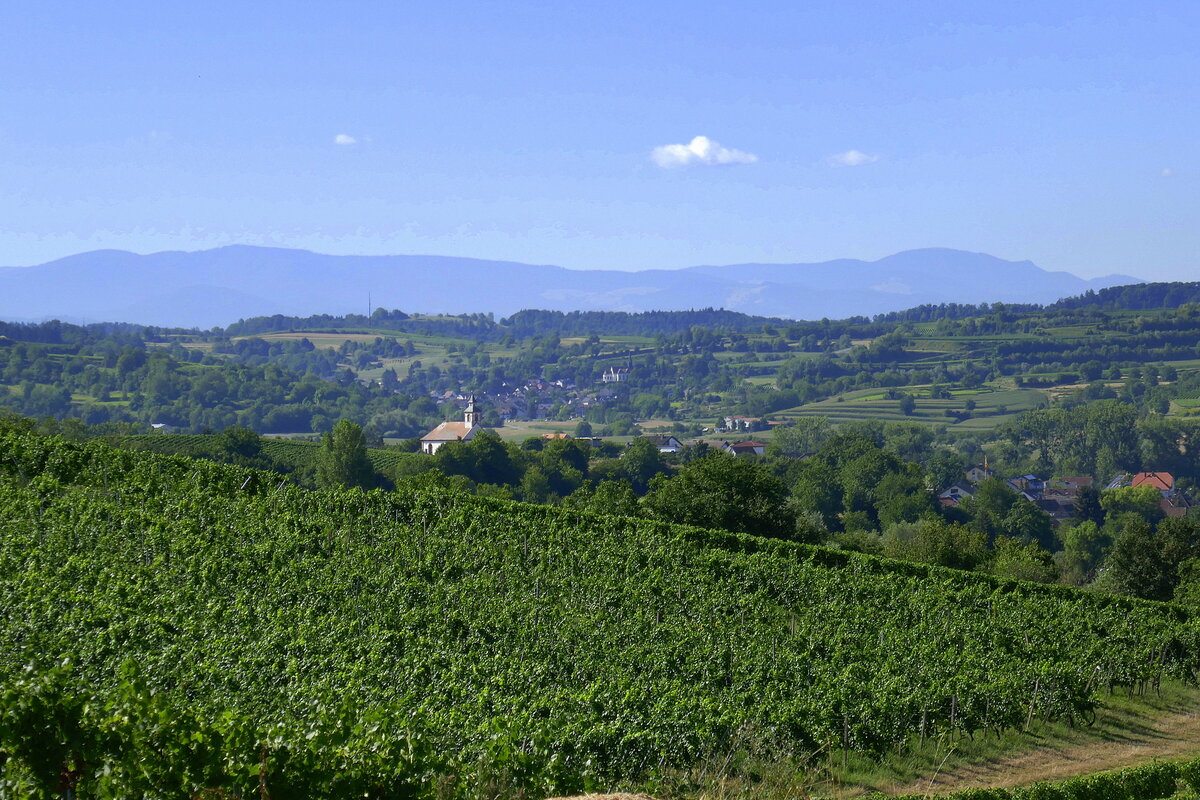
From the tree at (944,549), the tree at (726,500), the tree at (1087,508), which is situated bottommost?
the tree at (1087,508)

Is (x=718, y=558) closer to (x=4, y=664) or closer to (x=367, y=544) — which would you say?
(x=367, y=544)

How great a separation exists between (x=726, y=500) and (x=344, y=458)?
3840 centimetres

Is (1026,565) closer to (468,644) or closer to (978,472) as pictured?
(468,644)

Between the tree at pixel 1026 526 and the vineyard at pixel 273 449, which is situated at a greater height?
the vineyard at pixel 273 449

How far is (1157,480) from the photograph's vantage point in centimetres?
13462

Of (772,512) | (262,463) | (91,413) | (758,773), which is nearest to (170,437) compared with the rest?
(262,463)

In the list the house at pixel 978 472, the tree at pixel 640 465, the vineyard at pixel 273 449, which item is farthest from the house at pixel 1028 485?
the vineyard at pixel 273 449

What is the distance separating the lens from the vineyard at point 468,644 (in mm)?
10219

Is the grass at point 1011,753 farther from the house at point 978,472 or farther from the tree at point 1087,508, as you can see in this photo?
the house at point 978,472

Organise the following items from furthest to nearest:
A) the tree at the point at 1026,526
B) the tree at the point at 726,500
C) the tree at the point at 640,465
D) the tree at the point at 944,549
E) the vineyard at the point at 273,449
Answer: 1. the tree at the point at 640,465
2. the tree at the point at 1026,526
3. the vineyard at the point at 273,449
4. the tree at the point at 944,549
5. the tree at the point at 726,500

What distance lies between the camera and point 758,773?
1573cm

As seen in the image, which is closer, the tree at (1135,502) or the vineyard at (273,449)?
the vineyard at (273,449)

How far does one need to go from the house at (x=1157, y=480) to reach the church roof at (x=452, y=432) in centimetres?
8488

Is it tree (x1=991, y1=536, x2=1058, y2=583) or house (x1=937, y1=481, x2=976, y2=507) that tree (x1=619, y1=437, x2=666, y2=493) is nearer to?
house (x1=937, y1=481, x2=976, y2=507)
